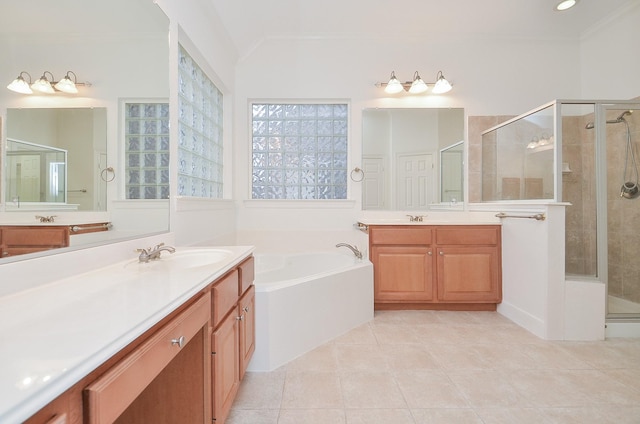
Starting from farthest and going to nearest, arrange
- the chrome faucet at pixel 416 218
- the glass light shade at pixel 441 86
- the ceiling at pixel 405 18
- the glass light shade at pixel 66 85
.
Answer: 1. the glass light shade at pixel 441 86
2. the chrome faucet at pixel 416 218
3. the ceiling at pixel 405 18
4. the glass light shade at pixel 66 85

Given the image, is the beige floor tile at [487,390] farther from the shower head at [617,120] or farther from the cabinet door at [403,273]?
the shower head at [617,120]

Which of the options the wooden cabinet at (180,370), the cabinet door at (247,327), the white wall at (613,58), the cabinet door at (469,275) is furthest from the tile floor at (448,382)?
the white wall at (613,58)

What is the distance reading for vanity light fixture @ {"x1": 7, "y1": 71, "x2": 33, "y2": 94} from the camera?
88 centimetres

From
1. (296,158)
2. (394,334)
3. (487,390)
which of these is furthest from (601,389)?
(296,158)

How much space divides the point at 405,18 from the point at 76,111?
2848mm

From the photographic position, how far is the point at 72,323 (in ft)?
1.97

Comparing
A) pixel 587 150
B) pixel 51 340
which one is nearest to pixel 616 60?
pixel 587 150

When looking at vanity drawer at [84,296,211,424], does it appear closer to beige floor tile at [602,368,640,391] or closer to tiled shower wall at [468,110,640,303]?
beige floor tile at [602,368,640,391]

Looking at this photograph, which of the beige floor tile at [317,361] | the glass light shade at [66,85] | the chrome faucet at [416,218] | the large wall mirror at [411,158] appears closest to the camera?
the glass light shade at [66,85]

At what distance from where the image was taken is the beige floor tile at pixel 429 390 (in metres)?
1.46

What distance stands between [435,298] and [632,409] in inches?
52.6

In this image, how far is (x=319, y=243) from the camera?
3.13m

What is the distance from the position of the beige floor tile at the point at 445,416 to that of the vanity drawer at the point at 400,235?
4.63ft

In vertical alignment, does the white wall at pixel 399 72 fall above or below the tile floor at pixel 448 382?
above
